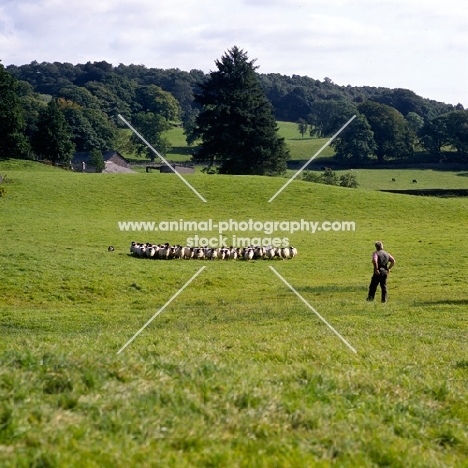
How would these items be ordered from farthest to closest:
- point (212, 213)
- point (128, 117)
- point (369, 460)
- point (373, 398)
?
point (128, 117) < point (212, 213) < point (373, 398) < point (369, 460)

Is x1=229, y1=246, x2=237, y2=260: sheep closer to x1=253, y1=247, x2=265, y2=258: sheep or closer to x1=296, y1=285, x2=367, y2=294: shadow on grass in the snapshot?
x1=253, y1=247, x2=265, y2=258: sheep

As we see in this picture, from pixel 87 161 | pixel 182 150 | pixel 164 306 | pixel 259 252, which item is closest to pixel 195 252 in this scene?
pixel 259 252

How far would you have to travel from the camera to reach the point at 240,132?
92625mm

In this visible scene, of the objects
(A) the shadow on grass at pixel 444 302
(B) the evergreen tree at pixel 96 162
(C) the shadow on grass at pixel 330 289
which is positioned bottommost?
(C) the shadow on grass at pixel 330 289

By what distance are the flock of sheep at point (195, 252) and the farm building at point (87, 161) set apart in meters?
80.4

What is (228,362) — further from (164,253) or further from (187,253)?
(187,253)

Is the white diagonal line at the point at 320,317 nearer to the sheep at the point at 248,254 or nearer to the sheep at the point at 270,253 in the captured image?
the sheep at the point at 248,254

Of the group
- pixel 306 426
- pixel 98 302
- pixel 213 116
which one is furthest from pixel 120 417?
pixel 213 116

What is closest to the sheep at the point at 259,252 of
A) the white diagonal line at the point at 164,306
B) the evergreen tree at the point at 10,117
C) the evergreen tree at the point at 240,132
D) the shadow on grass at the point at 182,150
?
the white diagonal line at the point at 164,306

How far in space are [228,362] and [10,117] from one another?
8862 centimetres

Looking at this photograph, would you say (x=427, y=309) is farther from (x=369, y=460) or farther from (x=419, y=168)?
(x=419, y=168)

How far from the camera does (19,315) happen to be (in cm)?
2212

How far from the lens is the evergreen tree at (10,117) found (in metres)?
89.9

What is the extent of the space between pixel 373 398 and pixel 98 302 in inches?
796
